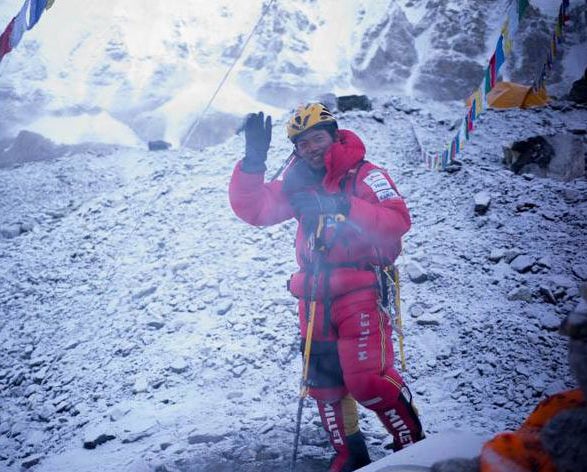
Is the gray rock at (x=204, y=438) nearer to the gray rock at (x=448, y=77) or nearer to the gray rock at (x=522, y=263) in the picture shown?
the gray rock at (x=522, y=263)

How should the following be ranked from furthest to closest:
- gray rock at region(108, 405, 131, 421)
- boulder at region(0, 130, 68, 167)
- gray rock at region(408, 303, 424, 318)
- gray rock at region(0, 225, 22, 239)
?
boulder at region(0, 130, 68, 167)
gray rock at region(0, 225, 22, 239)
gray rock at region(408, 303, 424, 318)
gray rock at region(108, 405, 131, 421)

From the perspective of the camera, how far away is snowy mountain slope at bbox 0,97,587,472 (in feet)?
11.0

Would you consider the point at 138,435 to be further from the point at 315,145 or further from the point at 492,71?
the point at 492,71

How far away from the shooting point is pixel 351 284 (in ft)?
7.96

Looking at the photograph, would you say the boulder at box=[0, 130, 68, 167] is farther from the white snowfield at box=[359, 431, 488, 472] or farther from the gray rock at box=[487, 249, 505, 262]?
the white snowfield at box=[359, 431, 488, 472]

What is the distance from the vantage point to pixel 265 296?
18.2 feet

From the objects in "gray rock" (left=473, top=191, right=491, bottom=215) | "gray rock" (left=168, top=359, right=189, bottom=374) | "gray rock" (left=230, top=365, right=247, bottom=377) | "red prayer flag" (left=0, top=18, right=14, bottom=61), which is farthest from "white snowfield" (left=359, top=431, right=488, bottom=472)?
"red prayer flag" (left=0, top=18, right=14, bottom=61)

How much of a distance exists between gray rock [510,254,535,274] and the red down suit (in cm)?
333

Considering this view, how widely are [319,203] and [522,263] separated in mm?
3927

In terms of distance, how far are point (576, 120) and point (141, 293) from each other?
12535mm

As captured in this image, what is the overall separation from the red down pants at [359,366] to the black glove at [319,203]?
575 millimetres

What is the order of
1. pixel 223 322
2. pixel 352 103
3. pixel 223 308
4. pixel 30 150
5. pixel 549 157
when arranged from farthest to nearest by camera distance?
pixel 30 150 < pixel 352 103 < pixel 549 157 < pixel 223 308 < pixel 223 322

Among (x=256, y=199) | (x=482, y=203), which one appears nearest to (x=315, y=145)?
(x=256, y=199)

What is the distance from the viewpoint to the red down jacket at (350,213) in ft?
7.46
